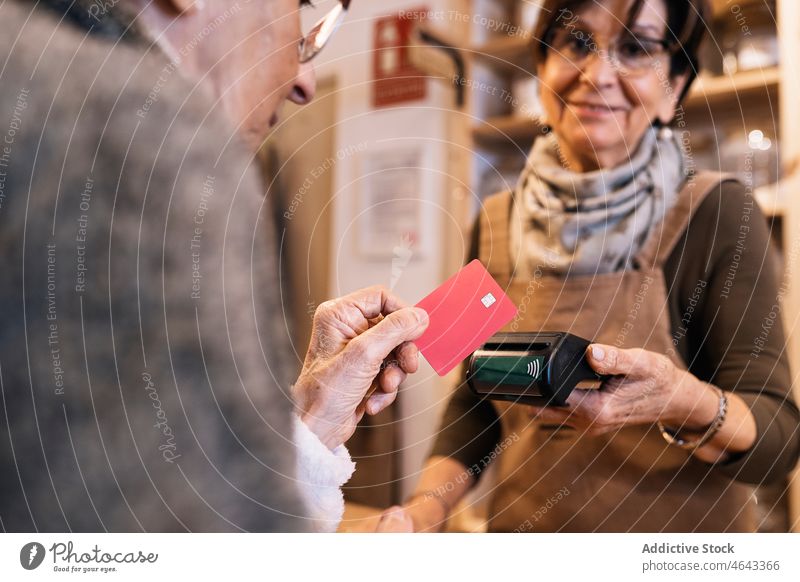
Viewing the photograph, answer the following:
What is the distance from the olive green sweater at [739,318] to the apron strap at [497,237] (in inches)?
4.5

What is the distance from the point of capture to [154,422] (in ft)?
1.04

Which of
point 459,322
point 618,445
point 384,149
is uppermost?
point 384,149

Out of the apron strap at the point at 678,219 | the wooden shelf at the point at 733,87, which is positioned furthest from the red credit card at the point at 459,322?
the wooden shelf at the point at 733,87

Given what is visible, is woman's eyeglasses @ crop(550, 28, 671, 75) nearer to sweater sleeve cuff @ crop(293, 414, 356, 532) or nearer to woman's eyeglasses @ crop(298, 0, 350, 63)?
woman's eyeglasses @ crop(298, 0, 350, 63)

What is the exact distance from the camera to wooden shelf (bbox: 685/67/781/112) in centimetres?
50

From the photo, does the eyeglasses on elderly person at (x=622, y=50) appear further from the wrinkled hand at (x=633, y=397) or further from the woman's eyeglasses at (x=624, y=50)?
the wrinkled hand at (x=633, y=397)

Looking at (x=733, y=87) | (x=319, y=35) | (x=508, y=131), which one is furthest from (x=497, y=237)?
(x=733, y=87)

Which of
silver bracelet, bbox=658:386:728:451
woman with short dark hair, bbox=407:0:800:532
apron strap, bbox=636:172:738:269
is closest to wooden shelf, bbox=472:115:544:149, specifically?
woman with short dark hair, bbox=407:0:800:532

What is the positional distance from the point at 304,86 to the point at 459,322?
0.21 meters

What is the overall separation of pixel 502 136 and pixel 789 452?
31cm

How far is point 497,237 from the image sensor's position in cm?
46

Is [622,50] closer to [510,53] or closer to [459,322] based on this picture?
[510,53]

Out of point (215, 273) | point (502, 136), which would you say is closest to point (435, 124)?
point (502, 136)
